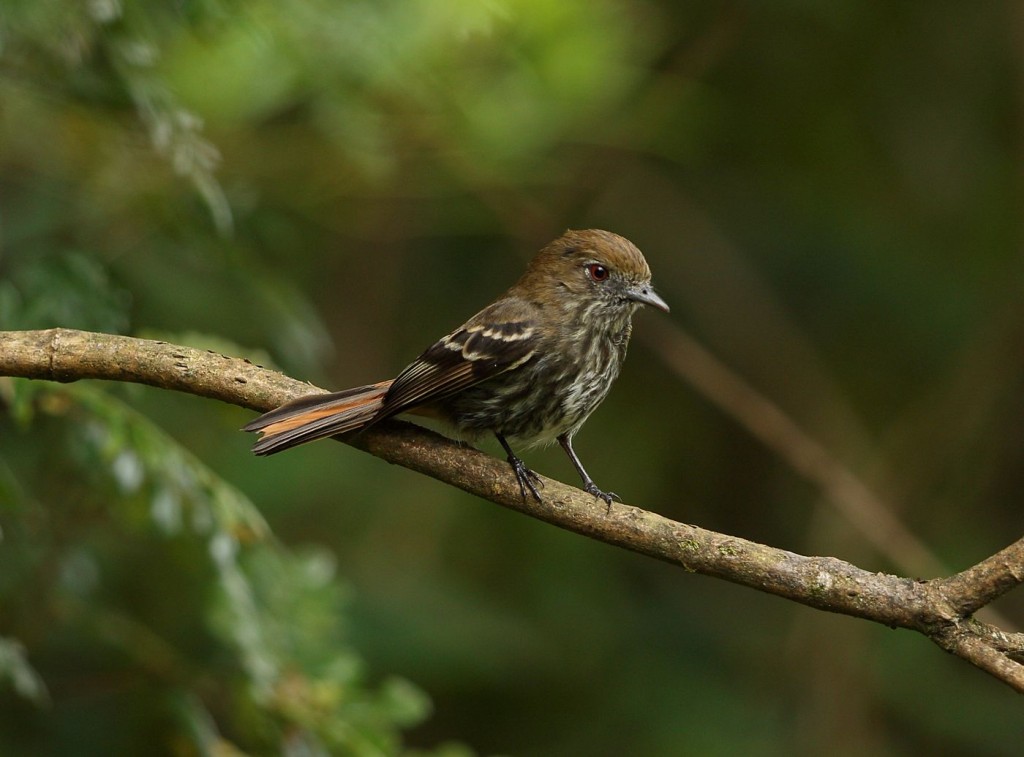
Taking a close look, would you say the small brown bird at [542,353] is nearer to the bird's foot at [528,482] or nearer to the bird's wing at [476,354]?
the bird's wing at [476,354]

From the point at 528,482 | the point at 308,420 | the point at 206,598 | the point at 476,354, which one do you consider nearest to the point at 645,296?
the point at 476,354

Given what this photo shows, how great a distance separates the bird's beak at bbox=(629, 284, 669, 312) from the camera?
396 cm

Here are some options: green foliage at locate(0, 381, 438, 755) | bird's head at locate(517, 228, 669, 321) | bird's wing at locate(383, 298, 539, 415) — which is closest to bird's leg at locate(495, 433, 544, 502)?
bird's wing at locate(383, 298, 539, 415)

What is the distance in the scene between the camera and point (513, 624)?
5.90m

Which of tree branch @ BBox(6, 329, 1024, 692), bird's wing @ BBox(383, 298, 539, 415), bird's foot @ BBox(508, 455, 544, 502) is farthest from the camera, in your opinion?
bird's wing @ BBox(383, 298, 539, 415)

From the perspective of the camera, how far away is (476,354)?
372 centimetres

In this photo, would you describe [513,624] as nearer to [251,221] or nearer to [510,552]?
[510,552]

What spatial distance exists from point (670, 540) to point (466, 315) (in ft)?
13.8

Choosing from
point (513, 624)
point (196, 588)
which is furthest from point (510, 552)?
point (196, 588)

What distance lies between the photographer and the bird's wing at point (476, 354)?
356 centimetres

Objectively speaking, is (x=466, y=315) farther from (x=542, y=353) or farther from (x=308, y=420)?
(x=308, y=420)

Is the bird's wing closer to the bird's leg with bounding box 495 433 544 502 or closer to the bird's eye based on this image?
the bird's eye

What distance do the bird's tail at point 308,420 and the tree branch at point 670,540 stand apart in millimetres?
35

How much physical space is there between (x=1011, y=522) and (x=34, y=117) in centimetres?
514
